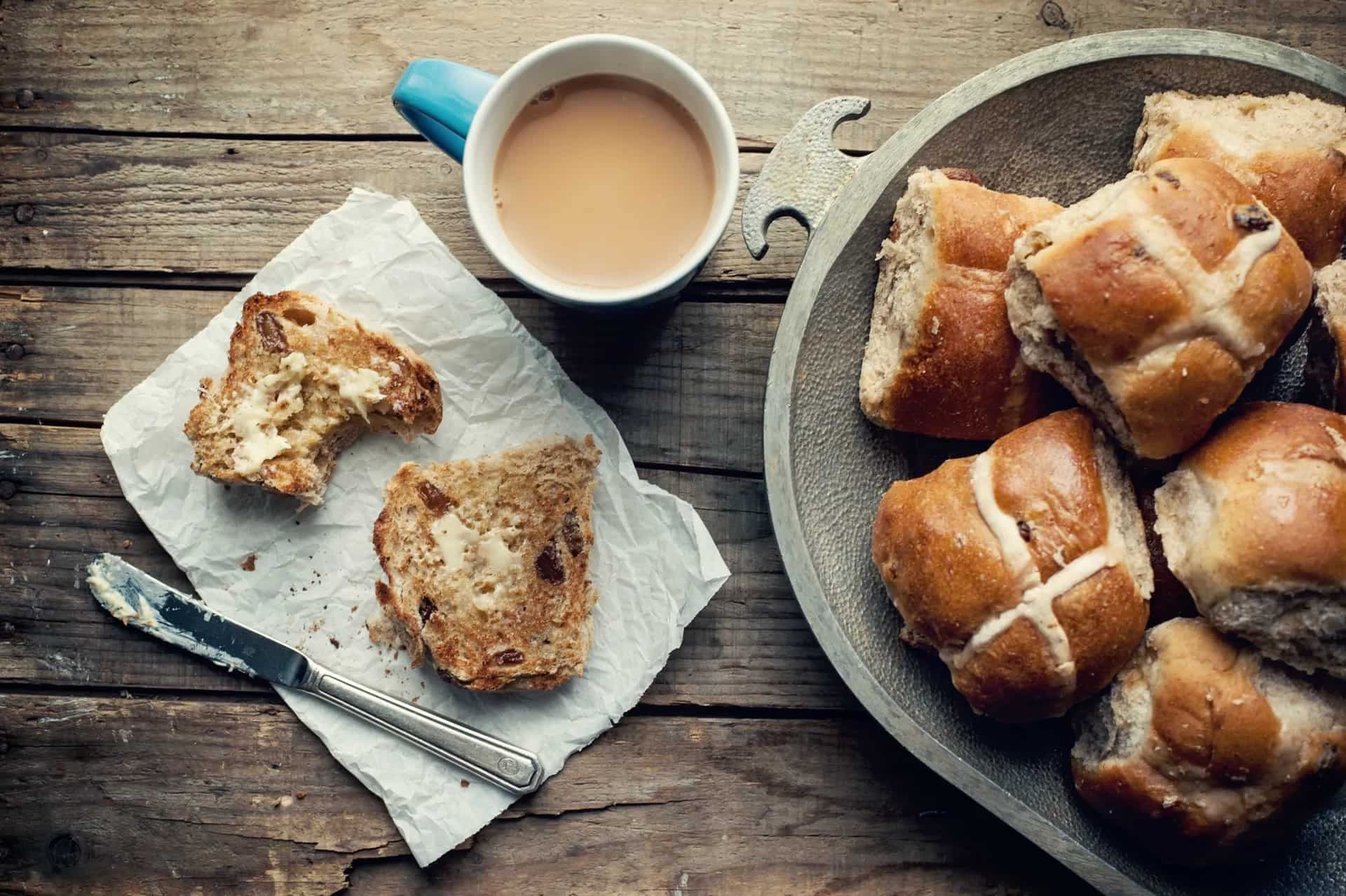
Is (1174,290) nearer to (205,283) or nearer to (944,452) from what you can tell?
(944,452)

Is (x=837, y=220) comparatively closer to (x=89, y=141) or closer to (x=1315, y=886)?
(x=1315, y=886)

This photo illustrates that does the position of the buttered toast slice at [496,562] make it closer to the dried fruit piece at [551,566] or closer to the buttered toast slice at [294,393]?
the dried fruit piece at [551,566]

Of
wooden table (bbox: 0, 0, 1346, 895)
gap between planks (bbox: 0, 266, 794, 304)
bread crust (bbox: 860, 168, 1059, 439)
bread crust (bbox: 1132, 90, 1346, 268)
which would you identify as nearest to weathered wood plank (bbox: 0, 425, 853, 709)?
wooden table (bbox: 0, 0, 1346, 895)

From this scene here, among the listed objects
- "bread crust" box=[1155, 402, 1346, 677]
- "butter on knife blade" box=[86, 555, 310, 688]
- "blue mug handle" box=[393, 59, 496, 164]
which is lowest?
"butter on knife blade" box=[86, 555, 310, 688]

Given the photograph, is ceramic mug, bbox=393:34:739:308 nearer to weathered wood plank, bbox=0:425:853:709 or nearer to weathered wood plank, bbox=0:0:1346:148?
weathered wood plank, bbox=0:0:1346:148

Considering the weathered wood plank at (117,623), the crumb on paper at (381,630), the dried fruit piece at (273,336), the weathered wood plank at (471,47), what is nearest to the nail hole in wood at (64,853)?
the weathered wood plank at (117,623)
